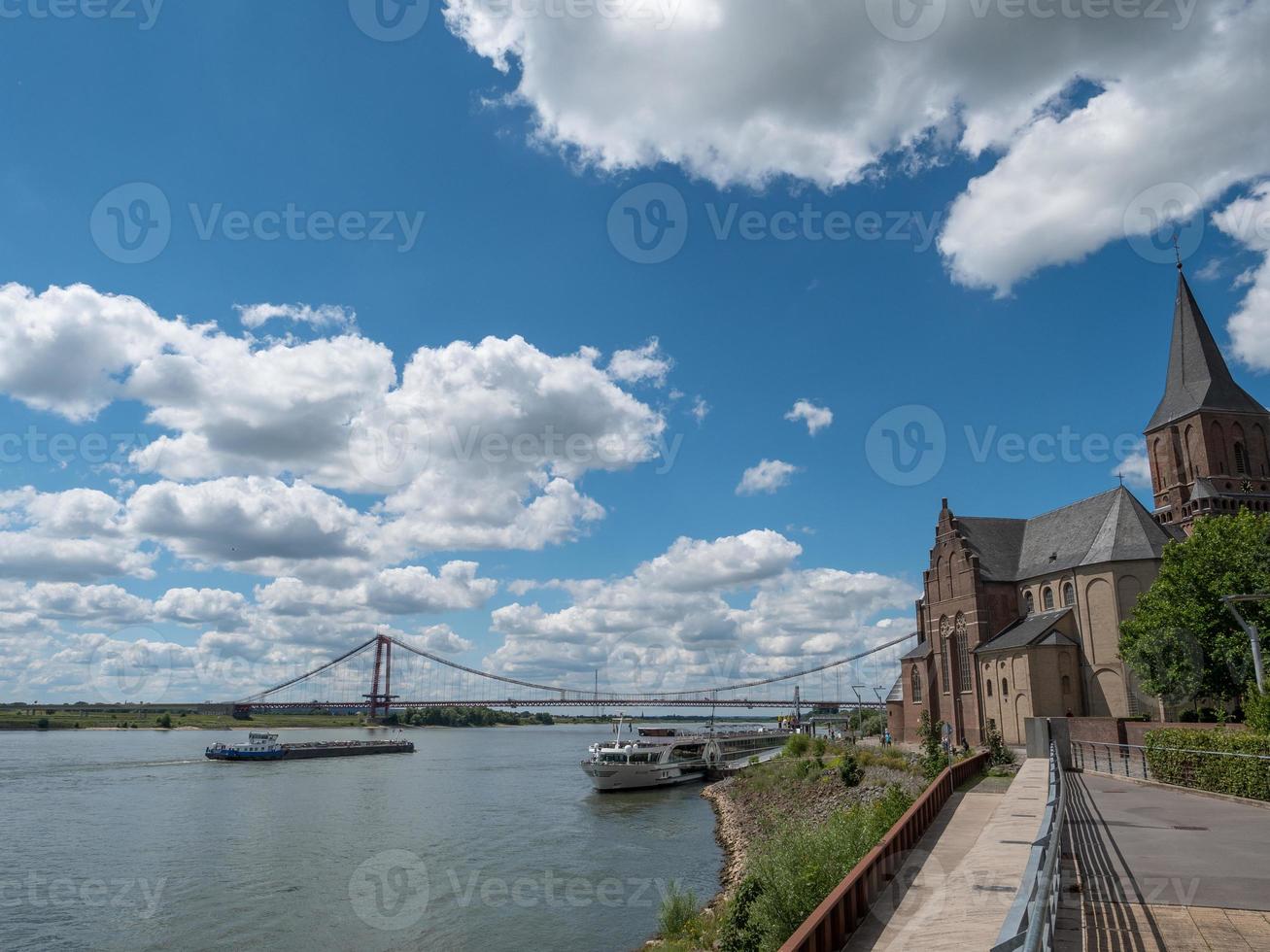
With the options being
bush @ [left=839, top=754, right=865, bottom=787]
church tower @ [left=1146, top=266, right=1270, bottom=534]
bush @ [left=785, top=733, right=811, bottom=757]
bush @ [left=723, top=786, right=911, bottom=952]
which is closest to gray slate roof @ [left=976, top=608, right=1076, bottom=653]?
church tower @ [left=1146, top=266, right=1270, bottom=534]

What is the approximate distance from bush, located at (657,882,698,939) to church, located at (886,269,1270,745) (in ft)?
109

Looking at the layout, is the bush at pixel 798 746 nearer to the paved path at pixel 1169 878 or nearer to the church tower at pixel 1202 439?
the church tower at pixel 1202 439

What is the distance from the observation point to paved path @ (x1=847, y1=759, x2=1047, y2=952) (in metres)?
9.30

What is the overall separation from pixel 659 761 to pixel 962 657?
26227 millimetres

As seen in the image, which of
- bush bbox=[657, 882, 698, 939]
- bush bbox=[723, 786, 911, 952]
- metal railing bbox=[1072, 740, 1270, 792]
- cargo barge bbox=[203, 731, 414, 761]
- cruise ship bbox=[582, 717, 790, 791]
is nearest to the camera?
bush bbox=[723, 786, 911, 952]

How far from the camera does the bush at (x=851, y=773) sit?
4188 cm

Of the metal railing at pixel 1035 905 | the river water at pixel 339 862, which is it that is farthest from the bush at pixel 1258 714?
the metal railing at pixel 1035 905

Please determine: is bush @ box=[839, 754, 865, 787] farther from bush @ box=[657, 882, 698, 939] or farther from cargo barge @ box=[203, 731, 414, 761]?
cargo barge @ box=[203, 731, 414, 761]

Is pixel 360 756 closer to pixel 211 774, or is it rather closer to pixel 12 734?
pixel 211 774

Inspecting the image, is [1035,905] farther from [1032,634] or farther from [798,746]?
[798,746]

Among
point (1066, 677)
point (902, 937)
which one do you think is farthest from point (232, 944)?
point (1066, 677)

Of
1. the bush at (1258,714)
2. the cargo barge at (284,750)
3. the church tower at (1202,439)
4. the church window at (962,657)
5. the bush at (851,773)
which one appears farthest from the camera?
the cargo barge at (284,750)

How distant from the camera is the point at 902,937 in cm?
935

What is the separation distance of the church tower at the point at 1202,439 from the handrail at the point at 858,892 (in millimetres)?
50830
